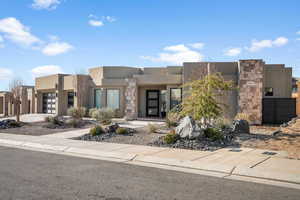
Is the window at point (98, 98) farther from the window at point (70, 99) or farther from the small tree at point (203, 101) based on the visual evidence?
the small tree at point (203, 101)

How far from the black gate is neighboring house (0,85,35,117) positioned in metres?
25.2

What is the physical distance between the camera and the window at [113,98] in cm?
2469

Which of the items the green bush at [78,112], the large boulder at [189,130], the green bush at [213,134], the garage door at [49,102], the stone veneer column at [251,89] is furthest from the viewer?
the garage door at [49,102]

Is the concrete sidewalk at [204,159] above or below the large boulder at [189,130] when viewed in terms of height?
below

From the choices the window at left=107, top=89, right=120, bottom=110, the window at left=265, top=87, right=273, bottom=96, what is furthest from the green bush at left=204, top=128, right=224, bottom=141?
the window at left=107, top=89, right=120, bottom=110

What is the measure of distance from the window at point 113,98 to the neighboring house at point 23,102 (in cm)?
1233

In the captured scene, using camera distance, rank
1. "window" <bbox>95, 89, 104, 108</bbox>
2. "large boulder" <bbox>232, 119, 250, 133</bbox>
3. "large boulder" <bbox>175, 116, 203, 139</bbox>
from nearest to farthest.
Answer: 1. "large boulder" <bbox>175, 116, 203, 139</bbox>
2. "large boulder" <bbox>232, 119, 250, 133</bbox>
3. "window" <bbox>95, 89, 104, 108</bbox>

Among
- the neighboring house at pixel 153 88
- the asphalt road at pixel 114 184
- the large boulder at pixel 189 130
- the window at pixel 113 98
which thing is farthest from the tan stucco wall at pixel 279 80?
the asphalt road at pixel 114 184

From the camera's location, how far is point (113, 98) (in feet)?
81.7

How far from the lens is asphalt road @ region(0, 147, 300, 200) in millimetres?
5539

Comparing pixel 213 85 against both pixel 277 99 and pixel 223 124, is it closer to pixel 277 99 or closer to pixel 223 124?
pixel 223 124

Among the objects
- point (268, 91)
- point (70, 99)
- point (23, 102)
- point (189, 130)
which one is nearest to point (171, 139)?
point (189, 130)

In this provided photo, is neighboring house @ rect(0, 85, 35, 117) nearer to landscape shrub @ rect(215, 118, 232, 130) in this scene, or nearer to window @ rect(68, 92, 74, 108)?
window @ rect(68, 92, 74, 108)

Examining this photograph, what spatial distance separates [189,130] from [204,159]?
134 inches
